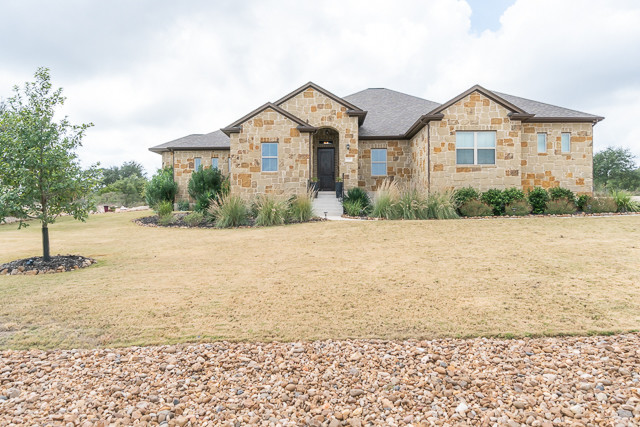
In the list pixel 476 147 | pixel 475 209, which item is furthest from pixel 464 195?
pixel 476 147

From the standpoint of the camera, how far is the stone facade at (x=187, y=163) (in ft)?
73.2

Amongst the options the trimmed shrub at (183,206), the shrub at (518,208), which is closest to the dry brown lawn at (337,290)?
the shrub at (518,208)

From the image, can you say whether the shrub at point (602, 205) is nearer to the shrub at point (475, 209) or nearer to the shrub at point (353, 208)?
the shrub at point (475, 209)

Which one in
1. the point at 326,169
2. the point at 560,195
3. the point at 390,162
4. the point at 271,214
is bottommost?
the point at 271,214

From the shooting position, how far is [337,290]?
560 centimetres

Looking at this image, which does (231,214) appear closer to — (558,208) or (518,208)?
(518,208)

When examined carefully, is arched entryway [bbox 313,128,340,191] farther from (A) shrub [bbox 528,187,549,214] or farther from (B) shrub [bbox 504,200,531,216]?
(A) shrub [bbox 528,187,549,214]

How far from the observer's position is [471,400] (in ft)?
9.29

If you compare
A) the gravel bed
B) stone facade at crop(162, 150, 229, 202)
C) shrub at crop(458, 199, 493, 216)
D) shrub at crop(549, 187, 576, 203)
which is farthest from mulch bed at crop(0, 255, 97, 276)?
shrub at crop(549, 187, 576, 203)

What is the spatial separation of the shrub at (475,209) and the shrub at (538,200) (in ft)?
7.00

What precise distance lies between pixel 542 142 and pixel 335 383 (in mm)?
18615

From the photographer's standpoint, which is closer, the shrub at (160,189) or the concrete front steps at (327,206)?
the concrete front steps at (327,206)

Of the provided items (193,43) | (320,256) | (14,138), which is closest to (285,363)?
(320,256)

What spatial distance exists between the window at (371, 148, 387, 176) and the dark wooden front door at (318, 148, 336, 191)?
224 centimetres
